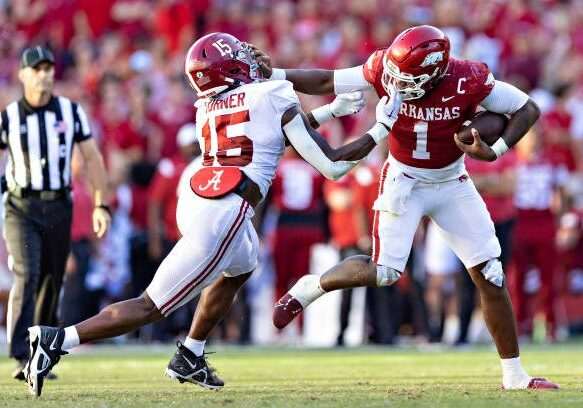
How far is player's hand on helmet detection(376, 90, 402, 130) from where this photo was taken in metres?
6.60

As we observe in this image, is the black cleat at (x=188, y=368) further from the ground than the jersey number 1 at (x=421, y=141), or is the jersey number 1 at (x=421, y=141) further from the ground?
the jersey number 1 at (x=421, y=141)

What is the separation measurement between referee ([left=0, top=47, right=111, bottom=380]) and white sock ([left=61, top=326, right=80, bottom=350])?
1.52m

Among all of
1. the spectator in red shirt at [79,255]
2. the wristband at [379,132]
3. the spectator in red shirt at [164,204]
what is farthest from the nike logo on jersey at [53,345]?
the spectator in red shirt at [164,204]

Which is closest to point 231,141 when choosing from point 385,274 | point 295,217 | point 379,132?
point 379,132

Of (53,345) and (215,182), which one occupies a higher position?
(215,182)

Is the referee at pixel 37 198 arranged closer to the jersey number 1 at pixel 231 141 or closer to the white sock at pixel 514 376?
the jersey number 1 at pixel 231 141

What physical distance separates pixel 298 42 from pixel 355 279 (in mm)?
7860

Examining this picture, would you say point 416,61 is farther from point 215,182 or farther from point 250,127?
point 215,182

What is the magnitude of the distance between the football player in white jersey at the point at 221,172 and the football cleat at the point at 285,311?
1.69ft

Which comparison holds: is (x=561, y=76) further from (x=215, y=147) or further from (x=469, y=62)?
(x=215, y=147)

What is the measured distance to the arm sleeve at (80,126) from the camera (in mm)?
8219

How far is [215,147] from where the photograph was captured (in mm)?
6621

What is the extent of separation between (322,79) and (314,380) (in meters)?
1.80

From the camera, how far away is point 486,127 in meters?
6.85
